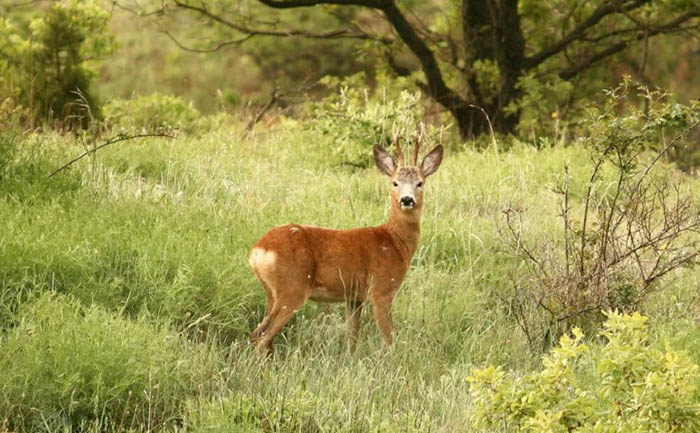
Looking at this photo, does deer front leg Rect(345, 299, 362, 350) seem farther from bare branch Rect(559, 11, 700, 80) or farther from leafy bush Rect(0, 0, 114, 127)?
bare branch Rect(559, 11, 700, 80)

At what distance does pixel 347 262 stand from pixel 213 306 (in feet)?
2.54

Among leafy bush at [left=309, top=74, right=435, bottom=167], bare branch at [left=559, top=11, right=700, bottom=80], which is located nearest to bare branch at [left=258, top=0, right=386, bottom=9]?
leafy bush at [left=309, top=74, right=435, bottom=167]

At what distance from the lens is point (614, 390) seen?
434 centimetres

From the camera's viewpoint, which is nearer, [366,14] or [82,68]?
[82,68]

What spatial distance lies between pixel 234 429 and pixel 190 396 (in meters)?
0.61

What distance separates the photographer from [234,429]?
4.90 metres

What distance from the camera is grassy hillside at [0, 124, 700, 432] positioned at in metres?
5.20

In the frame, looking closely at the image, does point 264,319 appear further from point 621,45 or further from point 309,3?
point 621,45

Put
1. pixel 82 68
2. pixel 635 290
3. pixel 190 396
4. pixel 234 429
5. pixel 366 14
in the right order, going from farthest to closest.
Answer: pixel 366 14
pixel 82 68
pixel 635 290
pixel 190 396
pixel 234 429

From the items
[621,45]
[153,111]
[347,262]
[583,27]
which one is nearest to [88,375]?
[347,262]

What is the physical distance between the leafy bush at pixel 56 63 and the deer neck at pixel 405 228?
6.18 metres

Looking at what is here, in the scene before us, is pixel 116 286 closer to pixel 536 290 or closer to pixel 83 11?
pixel 536 290

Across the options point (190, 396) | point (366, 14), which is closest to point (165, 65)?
point (366, 14)

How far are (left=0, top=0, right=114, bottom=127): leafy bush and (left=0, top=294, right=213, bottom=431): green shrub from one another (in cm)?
712
